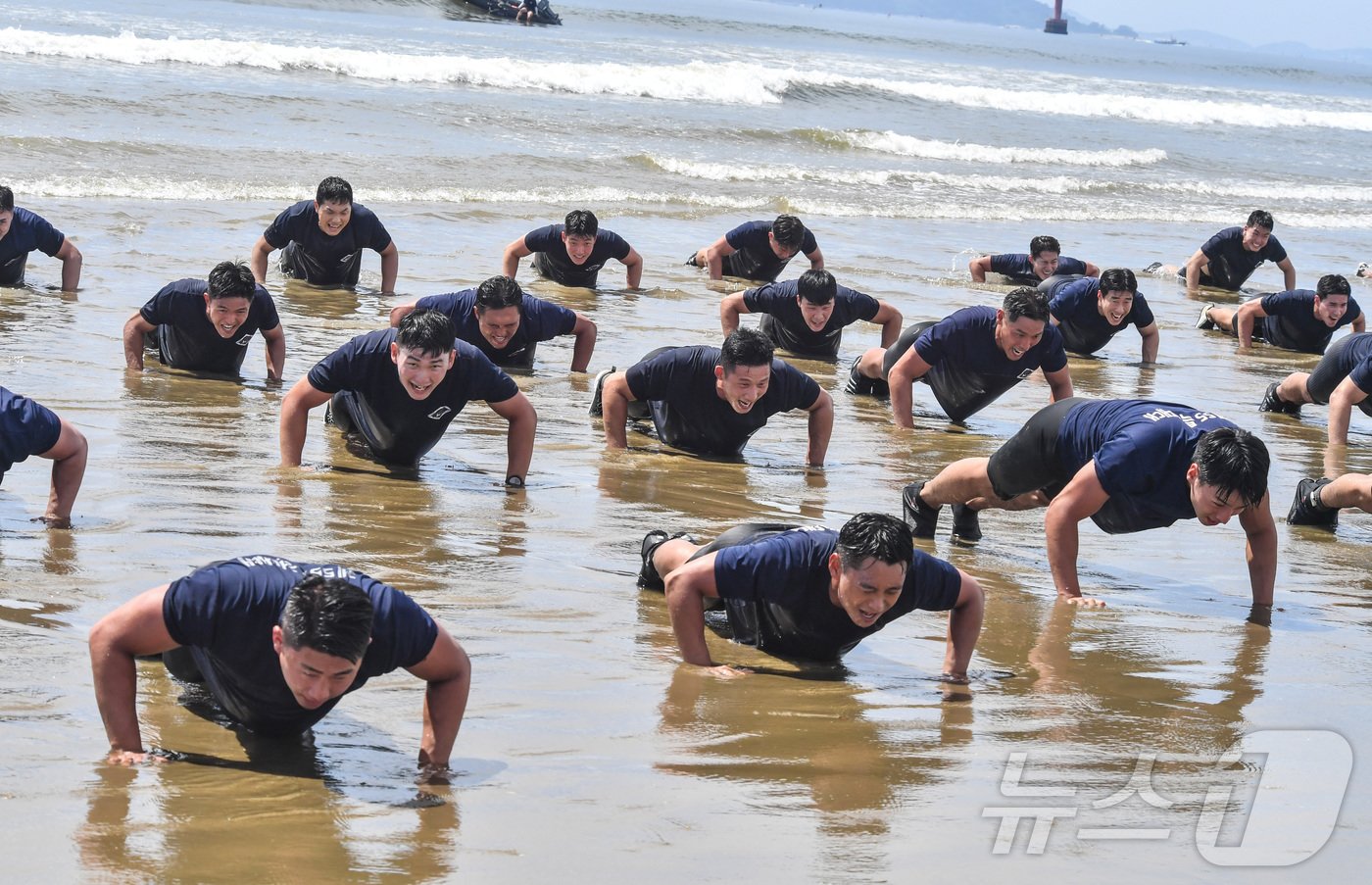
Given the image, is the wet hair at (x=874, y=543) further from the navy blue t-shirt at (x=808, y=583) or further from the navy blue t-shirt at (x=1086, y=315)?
the navy blue t-shirt at (x=1086, y=315)

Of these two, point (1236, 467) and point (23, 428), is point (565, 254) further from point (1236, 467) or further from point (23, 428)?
point (1236, 467)

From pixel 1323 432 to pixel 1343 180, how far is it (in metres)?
28.9

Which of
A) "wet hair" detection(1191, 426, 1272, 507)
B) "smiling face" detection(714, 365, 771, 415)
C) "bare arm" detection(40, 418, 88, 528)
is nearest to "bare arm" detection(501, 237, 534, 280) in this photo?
"smiling face" detection(714, 365, 771, 415)

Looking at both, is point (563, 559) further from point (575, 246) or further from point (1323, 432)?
point (575, 246)

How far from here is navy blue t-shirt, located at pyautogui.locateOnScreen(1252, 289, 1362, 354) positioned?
15.5 metres

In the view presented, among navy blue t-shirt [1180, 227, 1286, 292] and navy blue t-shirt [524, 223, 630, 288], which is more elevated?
navy blue t-shirt [1180, 227, 1286, 292]

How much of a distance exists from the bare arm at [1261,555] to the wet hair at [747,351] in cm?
278

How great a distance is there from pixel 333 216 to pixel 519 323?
343cm

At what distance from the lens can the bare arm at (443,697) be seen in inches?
204

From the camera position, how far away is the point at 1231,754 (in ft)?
19.0

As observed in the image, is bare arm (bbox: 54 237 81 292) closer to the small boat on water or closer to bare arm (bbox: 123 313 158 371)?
bare arm (bbox: 123 313 158 371)

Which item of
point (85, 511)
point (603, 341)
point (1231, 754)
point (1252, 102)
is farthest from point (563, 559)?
point (1252, 102)

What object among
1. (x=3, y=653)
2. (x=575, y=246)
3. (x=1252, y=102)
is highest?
(x=1252, y=102)

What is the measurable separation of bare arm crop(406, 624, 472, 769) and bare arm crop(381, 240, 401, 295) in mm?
9724
